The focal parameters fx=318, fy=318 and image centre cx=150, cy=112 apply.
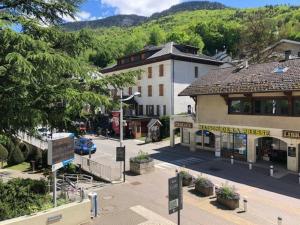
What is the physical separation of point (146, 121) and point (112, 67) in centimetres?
1557

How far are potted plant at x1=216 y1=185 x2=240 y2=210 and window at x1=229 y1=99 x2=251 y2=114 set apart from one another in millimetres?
11463

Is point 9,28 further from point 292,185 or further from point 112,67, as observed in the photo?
point 112,67

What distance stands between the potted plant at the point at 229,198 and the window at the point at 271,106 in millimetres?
10186

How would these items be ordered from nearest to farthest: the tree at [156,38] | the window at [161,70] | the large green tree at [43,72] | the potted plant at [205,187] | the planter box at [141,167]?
the large green tree at [43,72], the potted plant at [205,187], the planter box at [141,167], the window at [161,70], the tree at [156,38]

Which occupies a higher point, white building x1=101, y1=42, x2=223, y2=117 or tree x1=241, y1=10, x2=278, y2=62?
tree x1=241, y1=10, x2=278, y2=62

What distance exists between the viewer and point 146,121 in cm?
4344

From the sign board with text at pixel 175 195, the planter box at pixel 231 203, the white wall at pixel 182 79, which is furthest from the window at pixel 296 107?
the white wall at pixel 182 79

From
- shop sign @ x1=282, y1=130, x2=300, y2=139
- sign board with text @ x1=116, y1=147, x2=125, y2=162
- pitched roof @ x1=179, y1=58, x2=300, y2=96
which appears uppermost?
pitched roof @ x1=179, y1=58, x2=300, y2=96

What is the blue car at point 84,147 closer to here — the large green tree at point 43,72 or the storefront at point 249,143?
the storefront at point 249,143

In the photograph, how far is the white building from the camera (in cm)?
4225

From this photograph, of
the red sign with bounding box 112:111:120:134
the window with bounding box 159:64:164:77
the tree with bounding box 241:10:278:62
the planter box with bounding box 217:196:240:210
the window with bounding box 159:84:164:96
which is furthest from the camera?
the tree with bounding box 241:10:278:62

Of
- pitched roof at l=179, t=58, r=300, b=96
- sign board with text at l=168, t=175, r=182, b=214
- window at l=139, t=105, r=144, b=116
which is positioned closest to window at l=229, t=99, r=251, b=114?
pitched roof at l=179, t=58, r=300, b=96

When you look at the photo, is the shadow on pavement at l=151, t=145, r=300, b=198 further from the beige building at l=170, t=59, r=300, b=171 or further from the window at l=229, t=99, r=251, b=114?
the window at l=229, t=99, r=251, b=114

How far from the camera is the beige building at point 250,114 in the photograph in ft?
76.1
